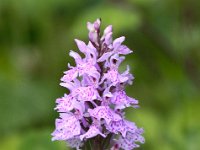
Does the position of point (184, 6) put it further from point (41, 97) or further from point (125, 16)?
point (41, 97)

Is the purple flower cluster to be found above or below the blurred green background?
below

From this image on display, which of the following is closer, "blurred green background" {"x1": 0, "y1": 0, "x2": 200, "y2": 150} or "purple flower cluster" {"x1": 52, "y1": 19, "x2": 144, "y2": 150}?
"purple flower cluster" {"x1": 52, "y1": 19, "x2": 144, "y2": 150}

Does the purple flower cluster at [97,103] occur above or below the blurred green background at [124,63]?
below

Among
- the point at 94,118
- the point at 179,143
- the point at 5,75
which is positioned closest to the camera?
the point at 94,118

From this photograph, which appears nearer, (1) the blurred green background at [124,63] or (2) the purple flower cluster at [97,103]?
(2) the purple flower cluster at [97,103]

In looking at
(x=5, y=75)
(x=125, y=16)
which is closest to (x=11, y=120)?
(x=5, y=75)
